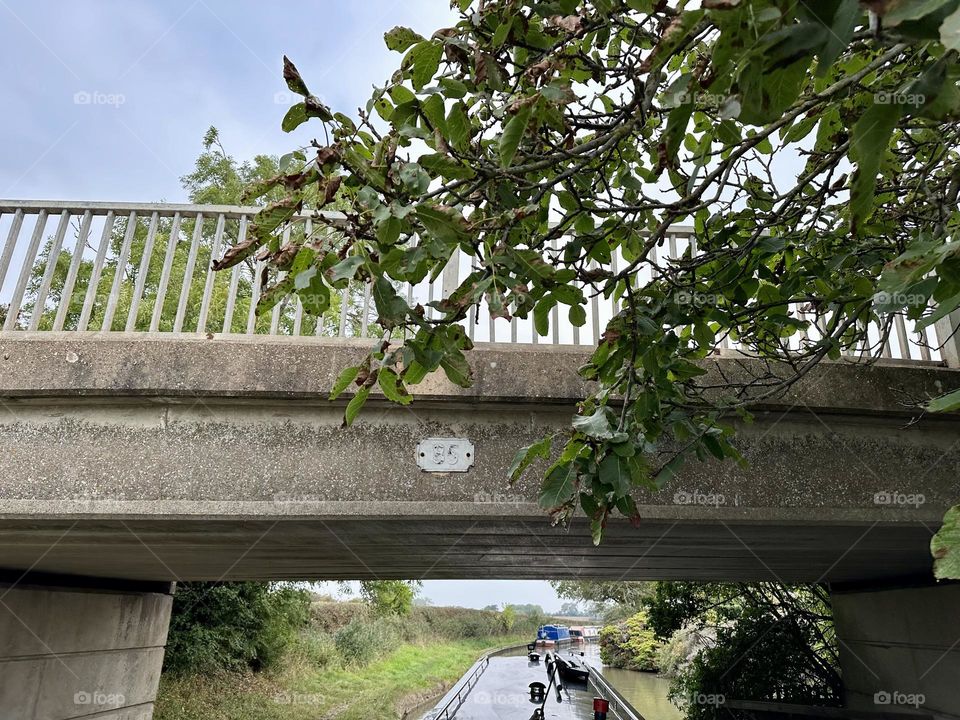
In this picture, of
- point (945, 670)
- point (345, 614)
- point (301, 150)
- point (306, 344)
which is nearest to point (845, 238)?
point (301, 150)

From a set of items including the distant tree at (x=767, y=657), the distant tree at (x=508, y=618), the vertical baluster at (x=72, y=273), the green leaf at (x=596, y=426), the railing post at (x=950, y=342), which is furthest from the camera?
the distant tree at (x=508, y=618)

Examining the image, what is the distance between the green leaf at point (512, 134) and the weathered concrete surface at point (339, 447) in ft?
5.60

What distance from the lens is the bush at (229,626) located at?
1066 cm

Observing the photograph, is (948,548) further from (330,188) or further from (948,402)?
(330,188)

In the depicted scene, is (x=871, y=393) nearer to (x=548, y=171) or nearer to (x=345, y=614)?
(x=548, y=171)

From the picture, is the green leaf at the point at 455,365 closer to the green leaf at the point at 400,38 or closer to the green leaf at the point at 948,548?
the green leaf at the point at 400,38

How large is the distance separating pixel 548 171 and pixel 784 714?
23.2 feet

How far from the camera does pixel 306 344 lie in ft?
10.4

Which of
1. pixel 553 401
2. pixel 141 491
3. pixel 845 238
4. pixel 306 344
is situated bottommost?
pixel 141 491

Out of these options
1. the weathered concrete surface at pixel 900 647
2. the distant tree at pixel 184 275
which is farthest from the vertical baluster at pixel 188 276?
the weathered concrete surface at pixel 900 647

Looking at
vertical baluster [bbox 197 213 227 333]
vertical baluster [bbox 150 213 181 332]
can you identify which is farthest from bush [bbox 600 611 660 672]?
vertical baluster [bbox 150 213 181 332]

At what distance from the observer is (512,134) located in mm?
1519

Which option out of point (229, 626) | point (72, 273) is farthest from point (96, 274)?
point (229, 626)

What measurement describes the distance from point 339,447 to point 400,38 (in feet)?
6.35
